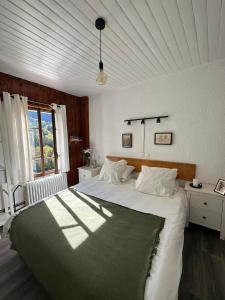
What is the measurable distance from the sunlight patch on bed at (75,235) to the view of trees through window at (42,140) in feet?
6.39

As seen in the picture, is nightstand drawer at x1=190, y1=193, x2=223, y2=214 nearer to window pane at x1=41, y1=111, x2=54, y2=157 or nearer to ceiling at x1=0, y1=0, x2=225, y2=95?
ceiling at x1=0, y1=0, x2=225, y2=95

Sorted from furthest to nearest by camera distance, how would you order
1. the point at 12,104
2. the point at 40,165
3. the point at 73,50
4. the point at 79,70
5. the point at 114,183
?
the point at 40,165 → the point at 114,183 → the point at 12,104 → the point at 79,70 → the point at 73,50

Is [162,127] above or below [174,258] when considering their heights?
above

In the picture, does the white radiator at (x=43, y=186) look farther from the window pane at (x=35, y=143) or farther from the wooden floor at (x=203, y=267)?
the wooden floor at (x=203, y=267)

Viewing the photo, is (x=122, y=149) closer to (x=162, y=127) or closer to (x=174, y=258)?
(x=162, y=127)

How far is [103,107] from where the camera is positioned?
3.32 meters

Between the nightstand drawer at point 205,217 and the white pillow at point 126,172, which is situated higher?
the white pillow at point 126,172

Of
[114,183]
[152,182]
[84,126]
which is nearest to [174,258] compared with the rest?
[152,182]

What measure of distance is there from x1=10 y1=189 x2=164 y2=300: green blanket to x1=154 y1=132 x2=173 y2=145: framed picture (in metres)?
1.43

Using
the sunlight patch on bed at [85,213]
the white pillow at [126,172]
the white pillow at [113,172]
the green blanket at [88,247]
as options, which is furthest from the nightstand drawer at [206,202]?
the sunlight patch on bed at [85,213]

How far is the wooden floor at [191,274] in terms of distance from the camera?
50.9 inches

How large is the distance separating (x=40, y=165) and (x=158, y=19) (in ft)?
9.79

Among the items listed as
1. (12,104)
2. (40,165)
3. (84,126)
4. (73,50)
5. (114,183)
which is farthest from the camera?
(84,126)

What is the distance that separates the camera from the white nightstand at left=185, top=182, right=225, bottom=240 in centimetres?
189
